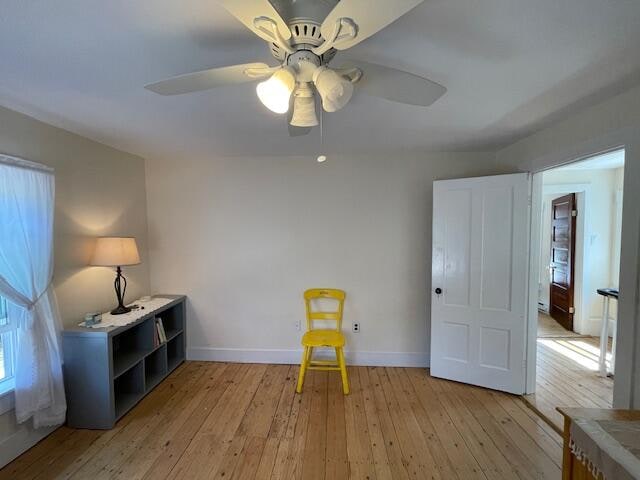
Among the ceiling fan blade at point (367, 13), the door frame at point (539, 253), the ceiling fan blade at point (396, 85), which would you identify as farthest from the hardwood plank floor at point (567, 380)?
the ceiling fan blade at point (367, 13)

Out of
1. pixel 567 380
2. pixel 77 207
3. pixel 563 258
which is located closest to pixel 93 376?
pixel 77 207

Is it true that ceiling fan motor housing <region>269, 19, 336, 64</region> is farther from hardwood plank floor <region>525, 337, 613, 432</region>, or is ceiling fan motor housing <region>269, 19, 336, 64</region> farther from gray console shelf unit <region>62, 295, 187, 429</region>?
hardwood plank floor <region>525, 337, 613, 432</region>

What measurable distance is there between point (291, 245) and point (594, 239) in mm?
4161

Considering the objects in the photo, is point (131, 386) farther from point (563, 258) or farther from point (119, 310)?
point (563, 258)

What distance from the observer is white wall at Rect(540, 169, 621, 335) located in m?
3.89

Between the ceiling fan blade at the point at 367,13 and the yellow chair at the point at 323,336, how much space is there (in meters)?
2.32

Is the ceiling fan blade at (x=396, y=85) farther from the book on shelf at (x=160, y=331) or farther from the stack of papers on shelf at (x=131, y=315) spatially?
the book on shelf at (x=160, y=331)

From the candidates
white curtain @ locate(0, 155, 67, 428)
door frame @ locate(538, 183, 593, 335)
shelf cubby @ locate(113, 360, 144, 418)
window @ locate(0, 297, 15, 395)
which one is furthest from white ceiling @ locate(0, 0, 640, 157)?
door frame @ locate(538, 183, 593, 335)

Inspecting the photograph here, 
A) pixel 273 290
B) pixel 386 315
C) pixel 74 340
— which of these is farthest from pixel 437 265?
pixel 74 340

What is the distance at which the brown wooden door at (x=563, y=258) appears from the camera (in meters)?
4.09

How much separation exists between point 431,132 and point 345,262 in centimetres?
148

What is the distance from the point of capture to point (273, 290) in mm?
3135

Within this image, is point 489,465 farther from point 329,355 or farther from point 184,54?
point 184,54

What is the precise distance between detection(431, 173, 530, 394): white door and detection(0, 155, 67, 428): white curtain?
3.09 m
